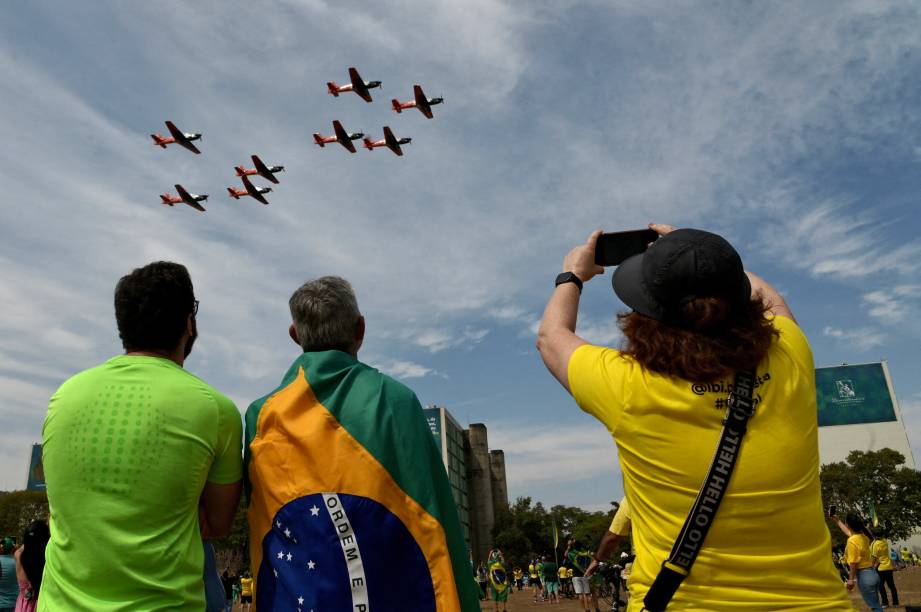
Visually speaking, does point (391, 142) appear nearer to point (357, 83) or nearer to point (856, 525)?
point (357, 83)

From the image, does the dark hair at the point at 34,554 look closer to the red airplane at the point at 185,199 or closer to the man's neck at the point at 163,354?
the man's neck at the point at 163,354

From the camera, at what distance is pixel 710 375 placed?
1.79 meters

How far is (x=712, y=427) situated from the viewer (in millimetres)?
1776

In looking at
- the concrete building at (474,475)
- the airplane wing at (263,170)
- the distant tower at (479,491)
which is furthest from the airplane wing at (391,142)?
the distant tower at (479,491)

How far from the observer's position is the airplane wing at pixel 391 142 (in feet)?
120

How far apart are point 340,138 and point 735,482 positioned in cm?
3767

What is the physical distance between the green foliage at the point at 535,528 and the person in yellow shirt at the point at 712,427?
7694cm

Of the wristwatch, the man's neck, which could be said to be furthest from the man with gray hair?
the wristwatch

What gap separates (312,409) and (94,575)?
2.83ft

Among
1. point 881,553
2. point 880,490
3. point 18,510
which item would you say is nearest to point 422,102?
point 881,553

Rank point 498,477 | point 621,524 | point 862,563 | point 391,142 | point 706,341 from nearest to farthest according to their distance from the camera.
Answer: point 706,341
point 621,524
point 862,563
point 391,142
point 498,477

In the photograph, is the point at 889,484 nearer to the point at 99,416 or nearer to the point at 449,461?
the point at 449,461

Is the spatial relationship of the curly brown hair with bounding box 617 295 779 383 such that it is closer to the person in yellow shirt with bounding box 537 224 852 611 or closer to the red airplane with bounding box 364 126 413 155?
the person in yellow shirt with bounding box 537 224 852 611

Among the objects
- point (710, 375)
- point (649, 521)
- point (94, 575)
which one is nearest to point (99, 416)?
point (94, 575)
